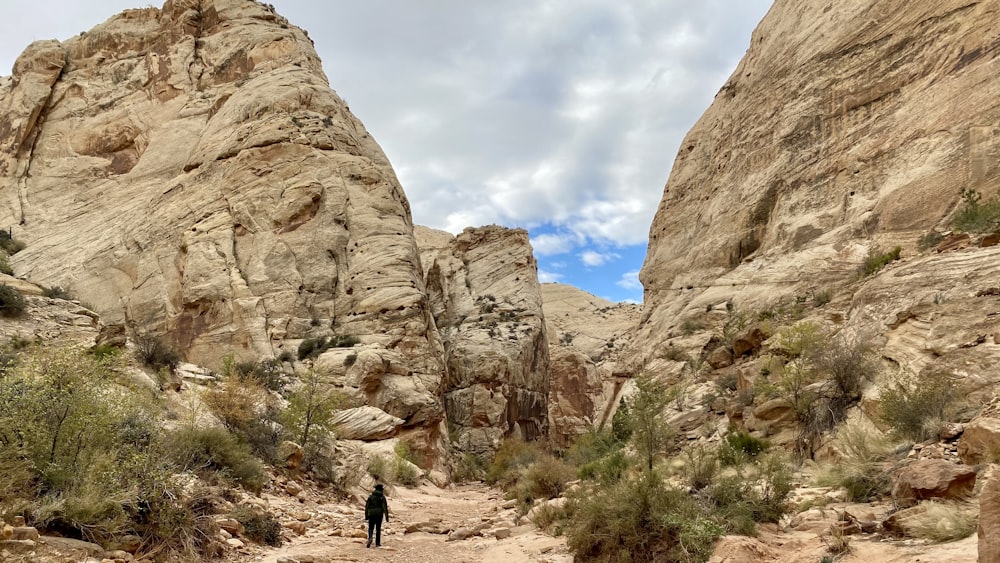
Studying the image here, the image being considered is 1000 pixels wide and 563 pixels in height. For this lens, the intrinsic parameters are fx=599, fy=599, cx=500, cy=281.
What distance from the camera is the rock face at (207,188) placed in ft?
88.2

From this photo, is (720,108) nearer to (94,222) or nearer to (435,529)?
(435,529)

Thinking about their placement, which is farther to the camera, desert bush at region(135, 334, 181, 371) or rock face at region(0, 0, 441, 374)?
rock face at region(0, 0, 441, 374)

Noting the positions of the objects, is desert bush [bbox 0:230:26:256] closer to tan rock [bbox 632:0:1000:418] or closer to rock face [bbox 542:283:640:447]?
rock face [bbox 542:283:640:447]

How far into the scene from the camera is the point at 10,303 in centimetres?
1647

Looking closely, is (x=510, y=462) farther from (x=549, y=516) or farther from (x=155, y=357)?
(x=549, y=516)

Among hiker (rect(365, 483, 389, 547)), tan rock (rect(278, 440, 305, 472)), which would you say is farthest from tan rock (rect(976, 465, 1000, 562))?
tan rock (rect(278, 440, 305, 472))

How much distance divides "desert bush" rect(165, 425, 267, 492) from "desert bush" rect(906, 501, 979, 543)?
9.01 metres

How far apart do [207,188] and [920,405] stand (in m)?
31.1

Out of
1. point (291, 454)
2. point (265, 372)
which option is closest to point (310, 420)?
point (291, 454)

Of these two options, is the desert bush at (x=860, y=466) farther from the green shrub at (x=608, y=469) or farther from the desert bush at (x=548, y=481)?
the desert bush at (x=548, y=481)

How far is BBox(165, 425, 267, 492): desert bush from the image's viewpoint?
9383mm

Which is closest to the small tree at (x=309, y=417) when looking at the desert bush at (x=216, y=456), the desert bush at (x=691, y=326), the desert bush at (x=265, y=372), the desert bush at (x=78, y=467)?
the desert bush at (x=265, y=372)

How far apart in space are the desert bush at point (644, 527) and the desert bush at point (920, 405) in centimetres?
302

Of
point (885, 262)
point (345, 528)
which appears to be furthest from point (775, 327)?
point (345, 528)
